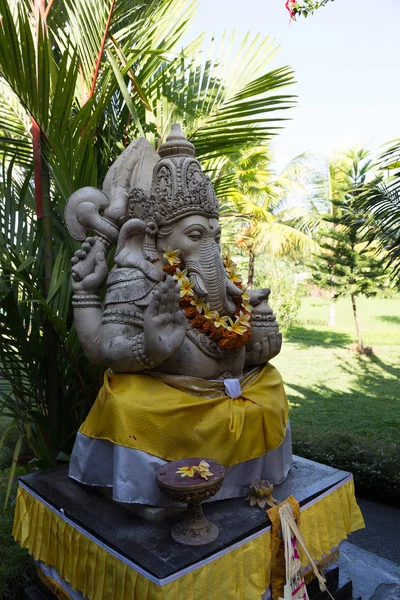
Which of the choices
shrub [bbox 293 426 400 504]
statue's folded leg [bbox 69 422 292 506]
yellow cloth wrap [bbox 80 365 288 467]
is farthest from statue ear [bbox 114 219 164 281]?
shrub [bbox 293 426 400 504]

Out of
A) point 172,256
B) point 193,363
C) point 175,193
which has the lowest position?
point 193,363

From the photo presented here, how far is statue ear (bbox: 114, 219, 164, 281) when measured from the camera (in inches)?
105

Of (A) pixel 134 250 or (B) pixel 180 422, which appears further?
(A) pixel 134 250

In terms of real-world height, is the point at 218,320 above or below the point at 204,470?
above

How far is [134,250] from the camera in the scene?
2766mm

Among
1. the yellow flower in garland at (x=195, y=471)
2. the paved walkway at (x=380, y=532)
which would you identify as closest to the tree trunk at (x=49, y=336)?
the yellow flower in garland at (x=195, y=471)

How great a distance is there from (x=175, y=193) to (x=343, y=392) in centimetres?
667

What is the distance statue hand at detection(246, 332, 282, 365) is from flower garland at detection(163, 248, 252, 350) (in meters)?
0.24

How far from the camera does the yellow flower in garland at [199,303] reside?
263 cm

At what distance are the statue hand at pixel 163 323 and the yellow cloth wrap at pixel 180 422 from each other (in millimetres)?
225

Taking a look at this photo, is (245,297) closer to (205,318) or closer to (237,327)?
(237,327)

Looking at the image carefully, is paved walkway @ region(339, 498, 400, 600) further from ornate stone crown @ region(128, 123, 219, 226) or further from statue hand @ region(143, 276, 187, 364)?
ornate stone crown @ region(128, 123, 219, 226)

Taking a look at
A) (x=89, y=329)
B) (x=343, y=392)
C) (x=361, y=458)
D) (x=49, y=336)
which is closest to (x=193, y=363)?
(x=89, y=329)

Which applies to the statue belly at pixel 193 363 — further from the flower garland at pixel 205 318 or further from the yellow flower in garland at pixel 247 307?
the yellow flower in garland at pixel 247 307
